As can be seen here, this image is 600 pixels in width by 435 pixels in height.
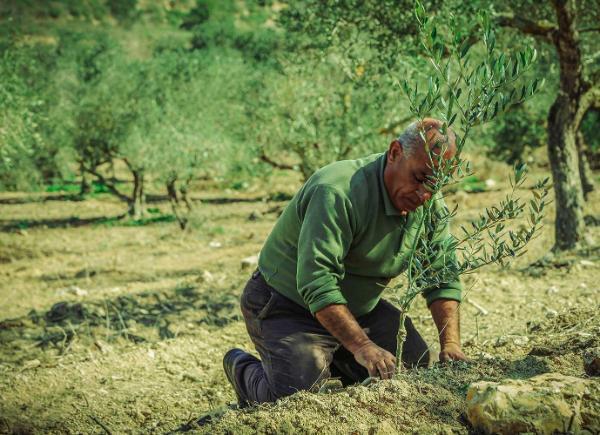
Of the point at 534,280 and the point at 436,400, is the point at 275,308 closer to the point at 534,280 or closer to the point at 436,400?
the point at 436,400

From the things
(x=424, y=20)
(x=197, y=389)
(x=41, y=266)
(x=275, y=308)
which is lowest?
(x=41, y=266)

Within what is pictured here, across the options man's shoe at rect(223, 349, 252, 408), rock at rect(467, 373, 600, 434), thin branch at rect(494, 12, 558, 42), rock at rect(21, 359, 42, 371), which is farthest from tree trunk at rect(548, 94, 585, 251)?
rock at rect(467, 373, 600, 434)

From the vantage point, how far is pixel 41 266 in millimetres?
14992

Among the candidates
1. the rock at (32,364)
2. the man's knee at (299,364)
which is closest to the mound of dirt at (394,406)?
the man's knee at (299,364)

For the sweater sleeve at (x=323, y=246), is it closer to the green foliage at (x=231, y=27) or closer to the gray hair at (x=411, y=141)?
the gray hair at (x=411, y=141)

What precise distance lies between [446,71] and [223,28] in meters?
63.4

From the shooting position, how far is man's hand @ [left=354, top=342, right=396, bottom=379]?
3.59 metres

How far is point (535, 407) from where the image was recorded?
2.72 m

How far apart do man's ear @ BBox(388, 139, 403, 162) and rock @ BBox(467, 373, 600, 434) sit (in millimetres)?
1313

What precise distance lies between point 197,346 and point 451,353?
137 inches

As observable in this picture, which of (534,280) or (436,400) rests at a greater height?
(436,400)

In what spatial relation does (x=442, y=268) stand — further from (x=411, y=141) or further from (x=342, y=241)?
(x=411, y=141)

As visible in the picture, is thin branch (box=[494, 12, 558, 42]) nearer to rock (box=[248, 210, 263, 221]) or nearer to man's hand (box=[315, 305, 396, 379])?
man's hand (box=[315, 305, 396, 379])

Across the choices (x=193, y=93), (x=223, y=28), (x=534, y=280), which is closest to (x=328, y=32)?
(x=534, y=280)
